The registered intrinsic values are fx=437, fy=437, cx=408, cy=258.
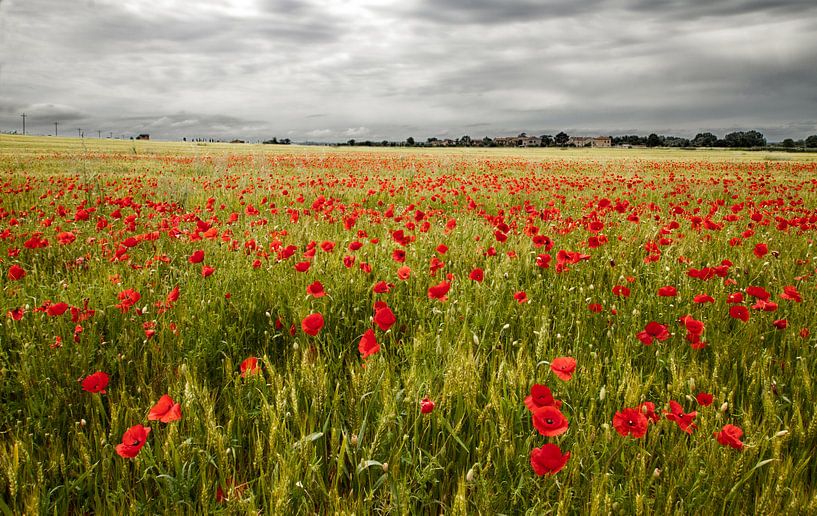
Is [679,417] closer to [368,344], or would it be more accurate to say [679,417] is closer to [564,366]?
[564,366]

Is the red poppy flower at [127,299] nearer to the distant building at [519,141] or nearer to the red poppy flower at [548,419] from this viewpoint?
the red poppy flower at [548,419]

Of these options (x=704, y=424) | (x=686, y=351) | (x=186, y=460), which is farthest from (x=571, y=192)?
(x=186, y=460)

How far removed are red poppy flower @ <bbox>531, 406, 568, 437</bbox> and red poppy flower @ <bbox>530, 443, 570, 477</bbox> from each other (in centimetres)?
5

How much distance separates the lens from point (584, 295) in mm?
3006

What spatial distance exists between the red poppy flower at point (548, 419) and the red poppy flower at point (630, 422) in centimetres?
29

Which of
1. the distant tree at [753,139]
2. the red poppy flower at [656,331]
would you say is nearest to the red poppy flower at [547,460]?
the red poppy flower at [656,331]

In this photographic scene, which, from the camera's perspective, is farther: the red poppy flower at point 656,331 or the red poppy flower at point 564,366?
the red poppy flower at point 656,331

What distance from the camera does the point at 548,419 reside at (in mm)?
1191

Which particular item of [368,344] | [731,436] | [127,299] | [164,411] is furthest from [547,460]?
[127,299]

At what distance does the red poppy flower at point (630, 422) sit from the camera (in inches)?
51.6

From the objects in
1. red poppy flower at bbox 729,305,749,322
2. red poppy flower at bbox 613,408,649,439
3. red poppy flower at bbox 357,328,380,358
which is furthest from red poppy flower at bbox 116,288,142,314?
red poppy flower at bbox 729,305,749,322

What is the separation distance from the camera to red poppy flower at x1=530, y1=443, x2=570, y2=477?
3.68ft

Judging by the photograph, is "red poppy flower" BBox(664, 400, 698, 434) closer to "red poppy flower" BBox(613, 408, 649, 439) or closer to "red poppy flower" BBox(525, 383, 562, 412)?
"red poppy flower" BBox(613, 408, 649, 439)

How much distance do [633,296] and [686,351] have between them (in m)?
0.74
